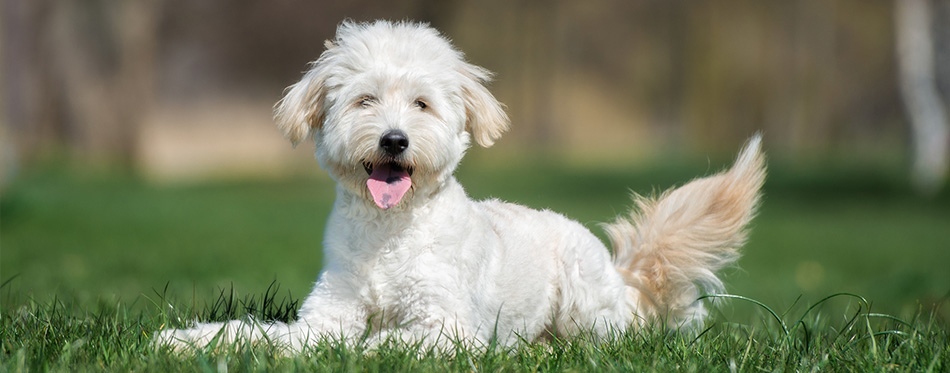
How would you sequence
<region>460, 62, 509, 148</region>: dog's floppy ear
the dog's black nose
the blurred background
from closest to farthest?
the dog's black nose, <region>460, 62, 509, 148</region>: dog's floppy ear, the blurred background

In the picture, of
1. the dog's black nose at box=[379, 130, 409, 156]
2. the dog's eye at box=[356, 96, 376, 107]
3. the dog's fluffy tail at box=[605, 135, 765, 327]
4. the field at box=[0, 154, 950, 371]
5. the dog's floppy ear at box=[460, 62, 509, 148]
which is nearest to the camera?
the field at box=[0, 154, 950, 371]

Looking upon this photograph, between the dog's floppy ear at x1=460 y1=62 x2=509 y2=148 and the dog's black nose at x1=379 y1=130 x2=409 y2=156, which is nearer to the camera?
the dog's black nose at x1=379 y1=130 x2=409 y2=156

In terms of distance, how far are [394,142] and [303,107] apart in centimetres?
50

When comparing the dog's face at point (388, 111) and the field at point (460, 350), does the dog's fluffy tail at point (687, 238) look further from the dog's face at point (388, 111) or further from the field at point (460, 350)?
the dog's face at point (388, 111)

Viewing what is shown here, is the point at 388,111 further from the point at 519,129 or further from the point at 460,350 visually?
the point at 519,129

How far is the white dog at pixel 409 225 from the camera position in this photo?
3.45 m

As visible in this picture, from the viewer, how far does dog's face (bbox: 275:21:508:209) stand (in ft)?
11.3

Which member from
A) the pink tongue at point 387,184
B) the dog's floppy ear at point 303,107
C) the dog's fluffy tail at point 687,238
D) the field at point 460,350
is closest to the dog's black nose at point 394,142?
the pink tongue at point 387,184

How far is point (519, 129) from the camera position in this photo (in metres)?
26.5

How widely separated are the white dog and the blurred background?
2.36 ft

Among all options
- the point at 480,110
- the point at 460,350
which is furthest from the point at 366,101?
the point at 460,350

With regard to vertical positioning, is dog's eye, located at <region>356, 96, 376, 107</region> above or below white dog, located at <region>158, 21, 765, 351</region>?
above

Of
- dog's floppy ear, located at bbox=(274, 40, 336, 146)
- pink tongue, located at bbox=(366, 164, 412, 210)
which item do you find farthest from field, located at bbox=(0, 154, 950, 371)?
dog's floppy ear, located at bbox=(274, 40, 336, 146)

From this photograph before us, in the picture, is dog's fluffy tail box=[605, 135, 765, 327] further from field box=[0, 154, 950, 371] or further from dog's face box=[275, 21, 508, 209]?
dog's face box=[275, 21, 508, 209]
